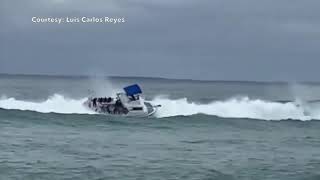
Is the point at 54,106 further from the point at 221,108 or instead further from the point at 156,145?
the point at 156,145

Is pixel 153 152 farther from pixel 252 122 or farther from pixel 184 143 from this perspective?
pixel 252 122

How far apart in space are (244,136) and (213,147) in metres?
6.37

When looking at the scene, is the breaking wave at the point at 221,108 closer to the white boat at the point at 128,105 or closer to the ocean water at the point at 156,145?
the ocean water at the point at 156,145

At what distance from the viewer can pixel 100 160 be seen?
24500 millimetres

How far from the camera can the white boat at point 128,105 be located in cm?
4466

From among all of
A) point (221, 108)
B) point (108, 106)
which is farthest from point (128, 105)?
point (221, 108)

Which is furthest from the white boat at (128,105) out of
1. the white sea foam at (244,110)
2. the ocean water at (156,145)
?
the white sea foam at (244,110)

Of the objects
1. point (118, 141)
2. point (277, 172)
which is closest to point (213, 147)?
point (118, 141)

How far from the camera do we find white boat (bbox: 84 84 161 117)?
44656 millimetres

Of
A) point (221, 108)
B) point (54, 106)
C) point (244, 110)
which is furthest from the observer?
point (221, 108)

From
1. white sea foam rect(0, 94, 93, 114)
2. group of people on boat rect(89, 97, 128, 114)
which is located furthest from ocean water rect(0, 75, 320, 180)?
group of people on boat rect(89, 97, 128, 114)

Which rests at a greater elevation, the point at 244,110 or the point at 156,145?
the point at 244,110

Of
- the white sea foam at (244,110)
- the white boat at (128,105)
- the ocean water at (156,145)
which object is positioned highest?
the white sea foam at (244,110)

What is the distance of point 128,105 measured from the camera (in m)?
45.0
